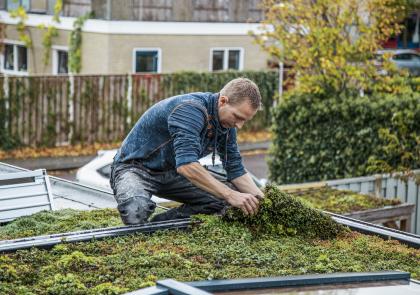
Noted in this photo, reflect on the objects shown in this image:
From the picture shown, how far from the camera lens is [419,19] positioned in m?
49.4

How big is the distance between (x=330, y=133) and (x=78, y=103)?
9622mm

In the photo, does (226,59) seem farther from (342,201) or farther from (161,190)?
(161,190)

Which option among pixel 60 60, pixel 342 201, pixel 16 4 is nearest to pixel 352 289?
pixel 342 201

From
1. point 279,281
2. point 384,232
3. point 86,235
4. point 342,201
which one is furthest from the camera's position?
point 342,201

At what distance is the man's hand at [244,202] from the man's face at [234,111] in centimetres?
63

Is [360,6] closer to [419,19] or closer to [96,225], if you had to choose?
[96,225]

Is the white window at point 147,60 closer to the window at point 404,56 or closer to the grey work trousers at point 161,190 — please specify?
the window at point 404,56

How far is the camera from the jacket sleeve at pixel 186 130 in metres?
7.41

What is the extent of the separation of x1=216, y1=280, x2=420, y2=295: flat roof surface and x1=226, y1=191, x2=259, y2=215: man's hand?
1.85 m

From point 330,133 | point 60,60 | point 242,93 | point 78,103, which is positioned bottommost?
point 78,103

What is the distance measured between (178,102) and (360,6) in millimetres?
12039

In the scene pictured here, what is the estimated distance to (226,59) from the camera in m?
32.2

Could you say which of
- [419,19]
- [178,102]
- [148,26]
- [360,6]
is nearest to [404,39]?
[419,19]

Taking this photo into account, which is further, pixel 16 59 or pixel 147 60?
pixel 16 59
